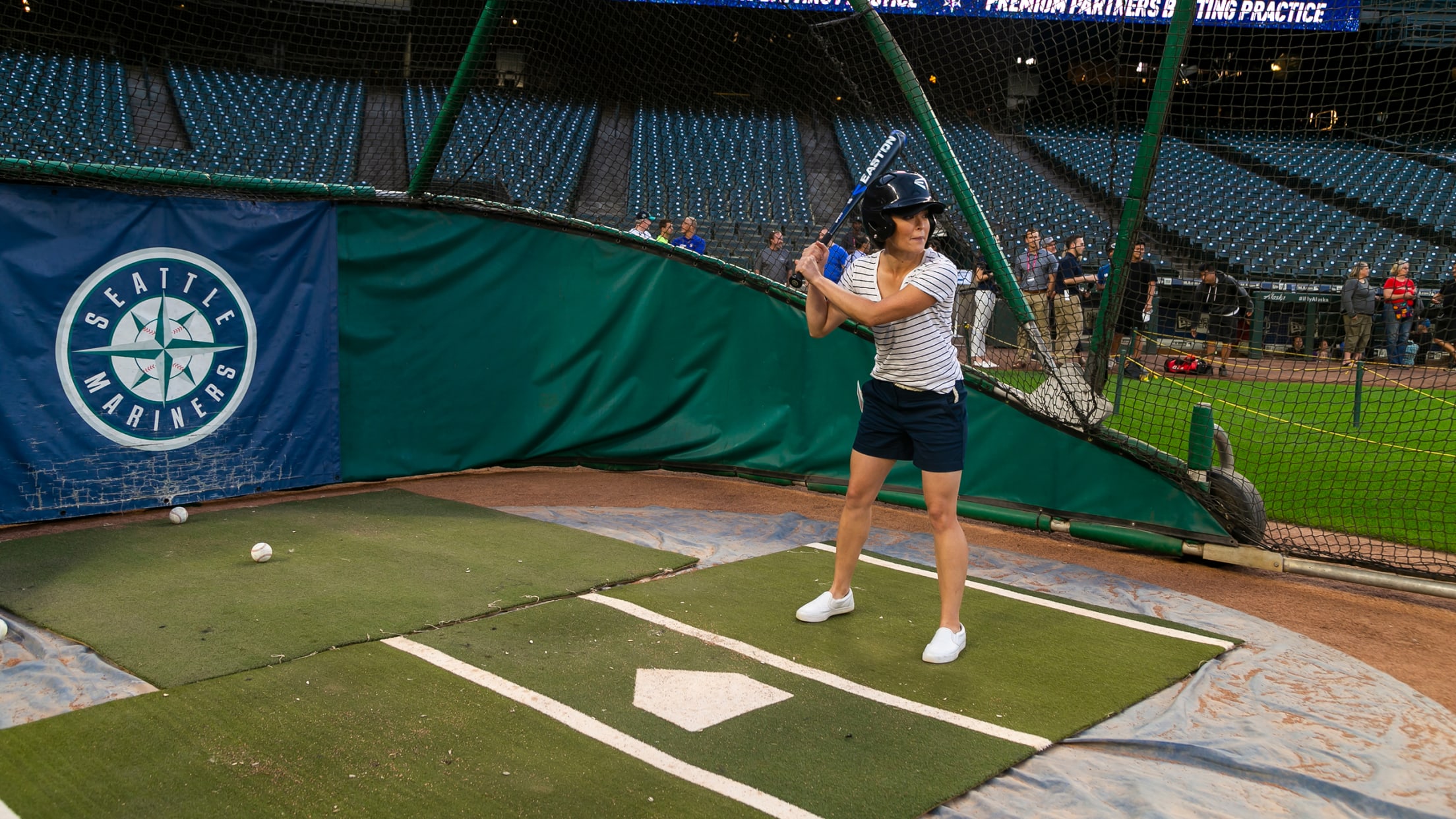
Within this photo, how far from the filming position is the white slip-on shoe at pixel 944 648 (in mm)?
3865

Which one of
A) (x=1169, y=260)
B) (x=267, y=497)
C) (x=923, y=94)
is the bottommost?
(x=267, y=497)

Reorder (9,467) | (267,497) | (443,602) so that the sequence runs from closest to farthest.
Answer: (443,602) < (9,467) < (267,497)

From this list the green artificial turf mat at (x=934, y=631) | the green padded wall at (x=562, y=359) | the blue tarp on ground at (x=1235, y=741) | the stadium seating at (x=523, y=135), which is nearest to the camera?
the blue tarp on ground at (x=1235, y=741)

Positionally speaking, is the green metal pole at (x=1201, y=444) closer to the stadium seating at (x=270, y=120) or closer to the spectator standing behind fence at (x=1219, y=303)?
the spectator standing behind fence at (x=1219, y=303)

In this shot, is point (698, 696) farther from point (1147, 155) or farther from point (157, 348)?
point (157, 348)

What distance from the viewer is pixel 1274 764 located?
309cm

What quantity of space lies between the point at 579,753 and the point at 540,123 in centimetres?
988

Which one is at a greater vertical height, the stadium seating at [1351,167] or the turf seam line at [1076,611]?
the stadium seating at [1351,167]

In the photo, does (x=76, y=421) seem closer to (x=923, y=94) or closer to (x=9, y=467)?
(x=9, y=467)

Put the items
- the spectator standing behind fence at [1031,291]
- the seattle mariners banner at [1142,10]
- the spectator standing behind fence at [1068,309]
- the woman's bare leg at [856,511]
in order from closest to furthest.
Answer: the woman's bare leg at [856,511] → the spectator standing behind fence at [1031,291] → the spectator standing behind fence at [1068,309] → the seattle mariners banner at [1142,10]

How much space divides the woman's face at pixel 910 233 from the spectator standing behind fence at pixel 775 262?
25.6 ft

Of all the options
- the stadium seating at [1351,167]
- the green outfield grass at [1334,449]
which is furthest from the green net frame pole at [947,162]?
the stadium seating at [1351,167]

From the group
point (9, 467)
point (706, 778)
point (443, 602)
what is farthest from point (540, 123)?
point (706, 778)

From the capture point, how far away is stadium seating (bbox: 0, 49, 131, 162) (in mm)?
8961
